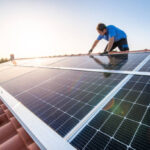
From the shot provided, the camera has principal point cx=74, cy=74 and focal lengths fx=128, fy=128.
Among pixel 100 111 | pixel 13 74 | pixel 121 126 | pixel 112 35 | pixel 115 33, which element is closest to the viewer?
pixel 121 126

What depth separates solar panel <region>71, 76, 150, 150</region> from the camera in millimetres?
1967

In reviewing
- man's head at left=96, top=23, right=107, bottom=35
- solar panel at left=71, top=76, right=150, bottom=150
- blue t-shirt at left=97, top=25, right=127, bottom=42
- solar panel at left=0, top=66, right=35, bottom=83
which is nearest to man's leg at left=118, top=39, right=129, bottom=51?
blue t-shirt at left=97, top=25, right=127, bottom=42

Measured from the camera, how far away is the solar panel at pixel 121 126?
6.45 feet

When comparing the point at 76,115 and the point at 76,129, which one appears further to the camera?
the point at 76,115

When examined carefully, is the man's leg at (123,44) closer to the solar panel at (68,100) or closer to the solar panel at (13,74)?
the solar panel at (68,100)

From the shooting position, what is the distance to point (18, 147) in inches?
117

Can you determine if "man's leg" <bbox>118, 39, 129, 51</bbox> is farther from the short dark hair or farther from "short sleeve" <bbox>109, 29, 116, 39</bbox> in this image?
the short dark hair

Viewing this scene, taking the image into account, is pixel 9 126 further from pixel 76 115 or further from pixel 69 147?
pixel 69 147

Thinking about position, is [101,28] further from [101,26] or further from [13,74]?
[13,74]

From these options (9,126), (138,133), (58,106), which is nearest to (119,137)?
(138,133)

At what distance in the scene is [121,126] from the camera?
2.25m

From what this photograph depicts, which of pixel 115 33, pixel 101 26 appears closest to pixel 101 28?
pixel 101 26

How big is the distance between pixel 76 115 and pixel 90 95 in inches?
33.5

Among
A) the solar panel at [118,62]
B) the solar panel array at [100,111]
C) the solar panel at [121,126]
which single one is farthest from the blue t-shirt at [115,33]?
the solar panel at [121,126]
